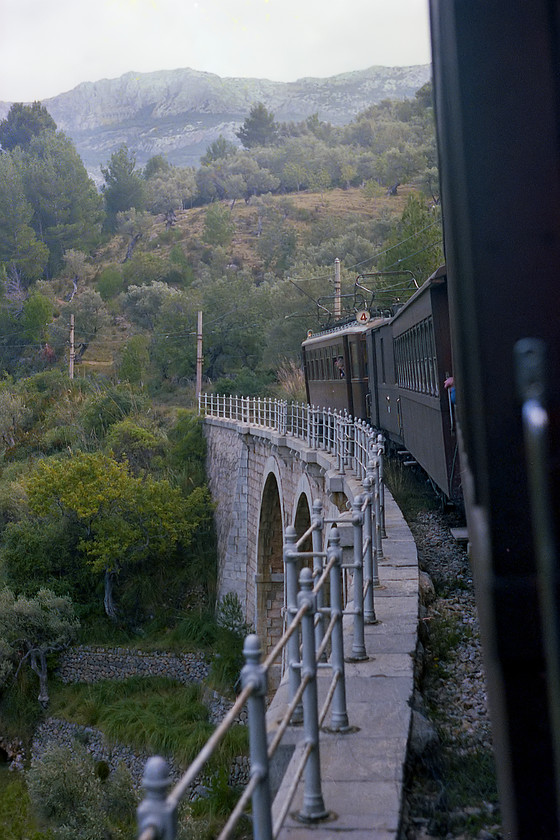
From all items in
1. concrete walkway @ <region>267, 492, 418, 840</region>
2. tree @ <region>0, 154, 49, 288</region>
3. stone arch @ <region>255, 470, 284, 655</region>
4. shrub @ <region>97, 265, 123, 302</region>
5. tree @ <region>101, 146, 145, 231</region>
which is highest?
tree @ <region>101, 146, 145, 231</region>

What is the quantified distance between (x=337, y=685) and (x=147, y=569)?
1000 inches

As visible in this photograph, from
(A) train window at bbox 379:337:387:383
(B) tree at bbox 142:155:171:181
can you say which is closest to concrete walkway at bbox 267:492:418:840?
(A) train window at bbox 379:337:387:383

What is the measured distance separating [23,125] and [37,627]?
73028mm

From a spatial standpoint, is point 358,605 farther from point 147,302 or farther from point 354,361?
point 147,302

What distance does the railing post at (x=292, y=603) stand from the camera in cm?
342

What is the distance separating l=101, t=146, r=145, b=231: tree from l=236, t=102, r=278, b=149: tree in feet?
90.0

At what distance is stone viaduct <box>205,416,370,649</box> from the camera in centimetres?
2070

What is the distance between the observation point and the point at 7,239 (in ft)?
219

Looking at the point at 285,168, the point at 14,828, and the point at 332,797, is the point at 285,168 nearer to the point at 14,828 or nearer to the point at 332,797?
the point at 14,828

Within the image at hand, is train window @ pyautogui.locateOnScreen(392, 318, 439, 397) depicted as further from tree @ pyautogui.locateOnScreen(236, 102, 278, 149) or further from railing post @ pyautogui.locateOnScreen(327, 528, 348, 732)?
tree @ pyautogui.locateOnScreen(236, 102, 278, 149)

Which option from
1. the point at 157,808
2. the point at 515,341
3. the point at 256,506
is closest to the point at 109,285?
the point at 256,506

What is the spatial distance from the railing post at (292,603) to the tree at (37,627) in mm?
22096

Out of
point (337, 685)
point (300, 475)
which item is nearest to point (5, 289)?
point (300, 475)

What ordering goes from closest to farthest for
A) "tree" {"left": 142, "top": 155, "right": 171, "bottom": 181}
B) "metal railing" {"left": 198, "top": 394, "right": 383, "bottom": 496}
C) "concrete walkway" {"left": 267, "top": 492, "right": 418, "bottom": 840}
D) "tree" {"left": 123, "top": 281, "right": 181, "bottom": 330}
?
"concrete walkway" {"left": 267, "top": 492, "right": 418, "bottom": 840}, "metal railing" {"left": 198, "top": 394, "right": 383, "bottom": 496}, "tree" {"left": 123, "top": 281, "right": 181, "bottom": 330}, "tree" {"left": 142, "top": 155, "right": 171, "bottom": 181}
